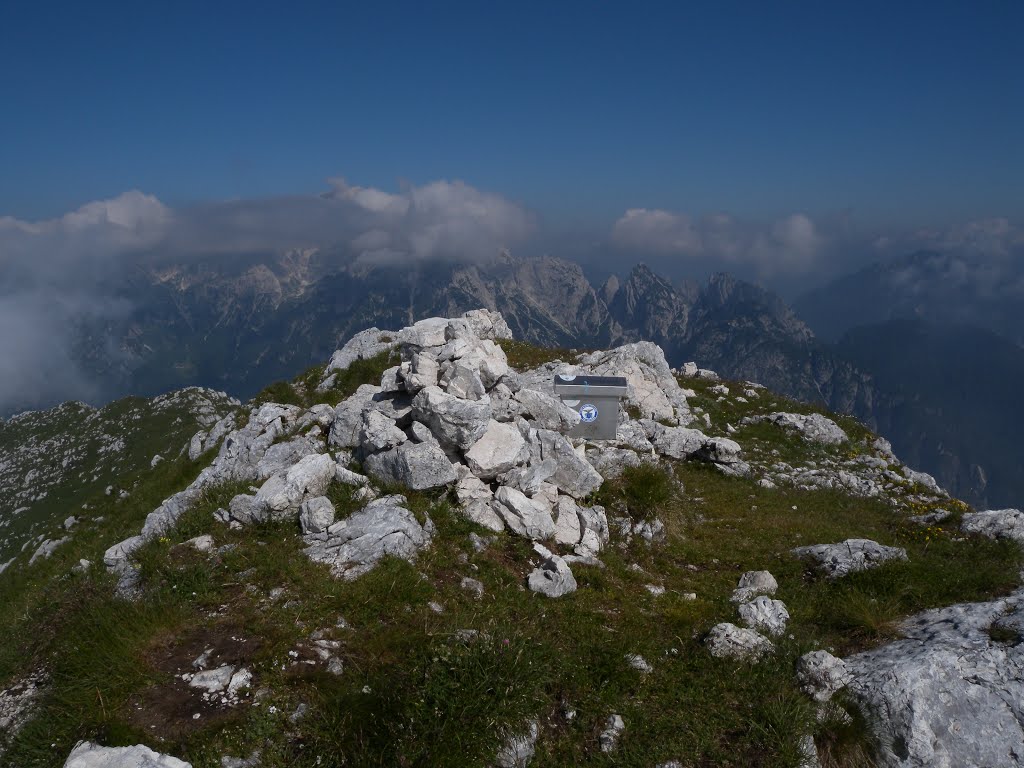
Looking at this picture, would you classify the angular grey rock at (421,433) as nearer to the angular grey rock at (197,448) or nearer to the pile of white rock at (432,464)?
the pile of white rock at (432,464)

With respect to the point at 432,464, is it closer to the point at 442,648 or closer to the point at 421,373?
the point at 421,373

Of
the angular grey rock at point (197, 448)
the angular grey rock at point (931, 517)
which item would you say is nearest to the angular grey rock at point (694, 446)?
the angular grey rock at point (931, 517)

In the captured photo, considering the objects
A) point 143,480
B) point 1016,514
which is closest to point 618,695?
point 1016,514

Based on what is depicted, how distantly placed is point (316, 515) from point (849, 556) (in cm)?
1160

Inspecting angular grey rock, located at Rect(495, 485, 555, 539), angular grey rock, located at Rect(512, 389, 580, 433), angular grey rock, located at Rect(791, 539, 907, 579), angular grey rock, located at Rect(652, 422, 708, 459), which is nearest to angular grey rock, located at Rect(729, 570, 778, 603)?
Result: angular grey rock, located at Rect(791, 539, 907, 579)

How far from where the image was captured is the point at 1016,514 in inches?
547

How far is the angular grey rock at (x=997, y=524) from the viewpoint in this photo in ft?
43.6

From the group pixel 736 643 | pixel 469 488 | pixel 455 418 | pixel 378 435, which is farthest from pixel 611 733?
pixel 378 435

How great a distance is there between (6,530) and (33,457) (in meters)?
52.5

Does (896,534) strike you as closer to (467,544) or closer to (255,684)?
(467,544)

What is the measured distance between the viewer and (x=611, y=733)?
6.95 m

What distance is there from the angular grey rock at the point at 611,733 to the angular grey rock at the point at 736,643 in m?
2.20

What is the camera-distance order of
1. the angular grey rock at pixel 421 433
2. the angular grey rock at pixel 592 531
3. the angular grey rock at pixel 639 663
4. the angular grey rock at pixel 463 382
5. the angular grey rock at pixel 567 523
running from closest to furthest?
the angular grey rock at pixel 639 663
the angular grey rock at pixel 592 531
the angular grey rock at pixel 567 523
the angular grey rock at pixel 421 433
the angular grey rock at pixel 463 382

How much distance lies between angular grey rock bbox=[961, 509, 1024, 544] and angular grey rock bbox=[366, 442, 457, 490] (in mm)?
13600
